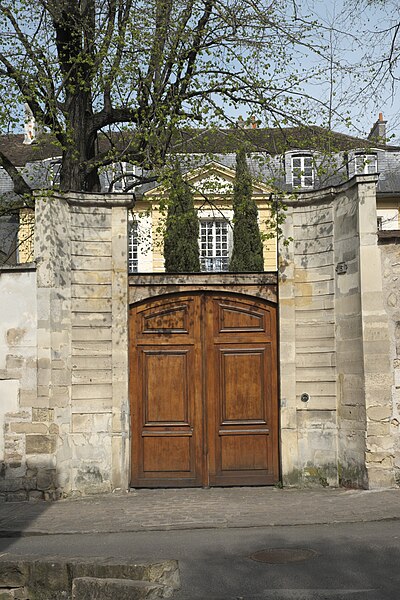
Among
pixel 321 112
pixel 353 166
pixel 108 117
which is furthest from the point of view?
pixel 353 166

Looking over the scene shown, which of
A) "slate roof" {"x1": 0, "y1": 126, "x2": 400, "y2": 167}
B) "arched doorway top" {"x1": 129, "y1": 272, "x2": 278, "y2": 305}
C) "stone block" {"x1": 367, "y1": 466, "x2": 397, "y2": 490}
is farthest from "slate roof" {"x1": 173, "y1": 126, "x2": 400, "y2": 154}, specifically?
"stone block" {"x1": 367, "y1": 466, "x2": 397, "y2": 490}

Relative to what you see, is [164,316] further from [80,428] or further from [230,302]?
[80,428]

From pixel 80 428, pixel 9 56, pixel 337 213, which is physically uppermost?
pixel 9 56

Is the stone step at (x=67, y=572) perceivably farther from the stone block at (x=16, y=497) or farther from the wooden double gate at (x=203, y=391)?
the wooden double gate at (x=203, y=391)

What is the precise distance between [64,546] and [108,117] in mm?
9699

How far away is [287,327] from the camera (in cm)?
1167

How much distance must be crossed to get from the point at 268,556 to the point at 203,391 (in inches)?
173

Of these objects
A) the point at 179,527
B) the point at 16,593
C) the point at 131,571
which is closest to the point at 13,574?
the point at 16,593

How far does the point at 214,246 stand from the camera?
1345 inches

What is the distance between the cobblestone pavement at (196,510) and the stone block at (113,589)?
119 inches

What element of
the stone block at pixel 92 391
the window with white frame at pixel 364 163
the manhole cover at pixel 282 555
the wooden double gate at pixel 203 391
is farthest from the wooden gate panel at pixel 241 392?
the manhole cover at pixel 282 555

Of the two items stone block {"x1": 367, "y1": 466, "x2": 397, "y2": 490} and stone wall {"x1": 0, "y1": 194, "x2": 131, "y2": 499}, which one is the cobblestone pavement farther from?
stone wall {"x1": 0, "y1": 194, "x2": 131, "y2": 499}

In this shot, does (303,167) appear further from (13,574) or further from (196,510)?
(13,574)

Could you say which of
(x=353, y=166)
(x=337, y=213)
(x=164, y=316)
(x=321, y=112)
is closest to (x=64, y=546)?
(x=164, y=316)
